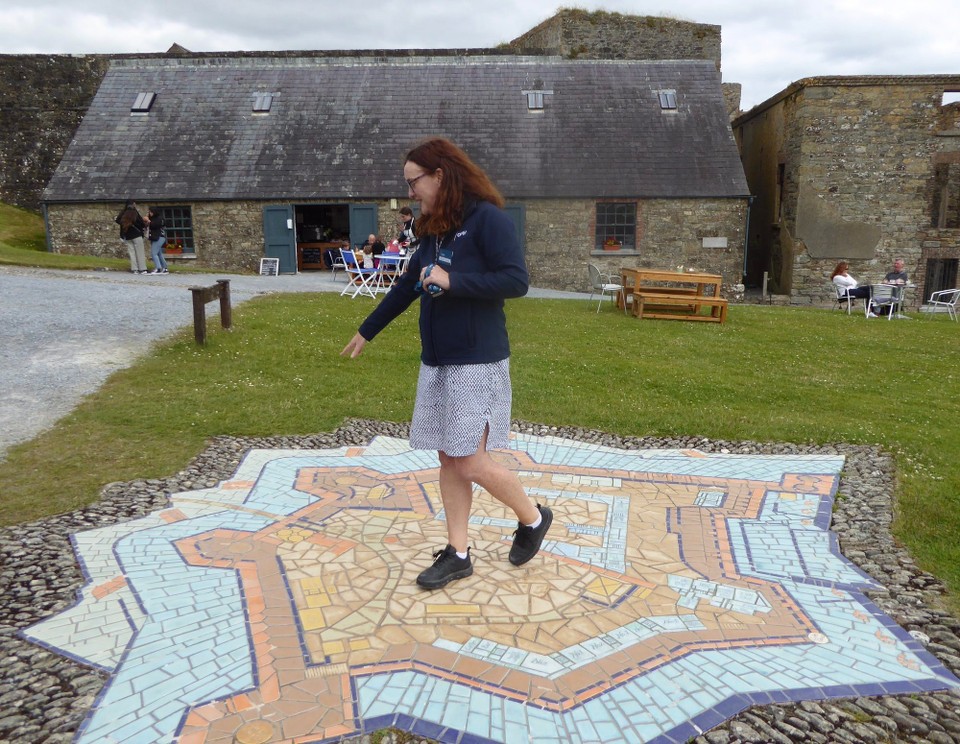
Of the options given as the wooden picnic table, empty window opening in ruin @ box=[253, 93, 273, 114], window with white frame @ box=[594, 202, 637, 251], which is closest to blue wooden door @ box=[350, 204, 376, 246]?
empty window opening in ruin @ box=[253, 93, 273, 114]

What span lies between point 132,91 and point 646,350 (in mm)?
19672

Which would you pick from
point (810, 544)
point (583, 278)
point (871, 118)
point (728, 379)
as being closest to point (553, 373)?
point (728, 379)

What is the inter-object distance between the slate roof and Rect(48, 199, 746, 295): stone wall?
399mm

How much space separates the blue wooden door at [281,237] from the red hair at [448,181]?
722 inches

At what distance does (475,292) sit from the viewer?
3012 millimetres

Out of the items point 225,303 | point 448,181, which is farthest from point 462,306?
point 225,303

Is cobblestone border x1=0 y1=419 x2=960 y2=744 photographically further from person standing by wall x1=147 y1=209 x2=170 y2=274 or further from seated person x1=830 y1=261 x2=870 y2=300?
person standing by wall x1=147 y1=209 x2=170 y2=274

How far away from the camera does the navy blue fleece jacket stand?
9.98 ft

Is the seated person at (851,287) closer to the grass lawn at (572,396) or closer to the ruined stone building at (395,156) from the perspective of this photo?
the grass lawn at (572,396)

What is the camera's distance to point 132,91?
2238cm

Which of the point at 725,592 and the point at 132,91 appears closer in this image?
the point at 725,592

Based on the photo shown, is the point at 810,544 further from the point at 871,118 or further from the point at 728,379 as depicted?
the point at 871,118

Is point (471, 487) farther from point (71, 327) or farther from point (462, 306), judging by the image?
point (71, 327)

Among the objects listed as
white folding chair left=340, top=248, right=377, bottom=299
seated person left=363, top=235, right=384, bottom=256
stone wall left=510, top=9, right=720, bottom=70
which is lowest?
white folding chair left=340, top=248, right=377, bottom=299
